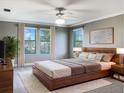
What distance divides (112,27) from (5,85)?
15.2 feet

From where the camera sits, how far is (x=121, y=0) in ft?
10.9

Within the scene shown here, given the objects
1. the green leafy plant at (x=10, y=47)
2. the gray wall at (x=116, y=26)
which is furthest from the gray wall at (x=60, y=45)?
the gray wall at (x=116, y=26)

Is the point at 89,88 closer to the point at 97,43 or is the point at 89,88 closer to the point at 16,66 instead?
the point at 97,43

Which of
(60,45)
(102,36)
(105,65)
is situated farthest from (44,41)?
(105,65)

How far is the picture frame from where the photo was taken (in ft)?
17.0

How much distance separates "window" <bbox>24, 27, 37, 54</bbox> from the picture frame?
338 cm

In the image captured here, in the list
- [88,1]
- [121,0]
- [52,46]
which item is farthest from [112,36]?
[52,46]

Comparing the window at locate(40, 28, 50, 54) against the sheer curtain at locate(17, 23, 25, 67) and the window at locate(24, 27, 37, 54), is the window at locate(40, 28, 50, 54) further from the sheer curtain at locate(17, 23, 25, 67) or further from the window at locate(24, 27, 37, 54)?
the sheer curtain at locate(17, 23, 25, 67)

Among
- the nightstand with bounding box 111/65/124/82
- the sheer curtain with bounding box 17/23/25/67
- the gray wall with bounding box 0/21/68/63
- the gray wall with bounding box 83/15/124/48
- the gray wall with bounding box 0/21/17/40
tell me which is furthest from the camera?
the sheer curtain with bounding box 17/23/25/67

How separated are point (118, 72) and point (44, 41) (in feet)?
15.3

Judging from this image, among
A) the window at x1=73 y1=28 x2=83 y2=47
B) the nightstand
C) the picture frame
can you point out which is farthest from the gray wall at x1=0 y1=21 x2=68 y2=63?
the nightstand

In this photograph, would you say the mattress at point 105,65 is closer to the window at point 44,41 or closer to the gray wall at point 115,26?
the gray wall at point 115,26

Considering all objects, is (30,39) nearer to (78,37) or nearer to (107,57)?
(78,37)

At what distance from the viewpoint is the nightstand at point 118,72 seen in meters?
4.11
